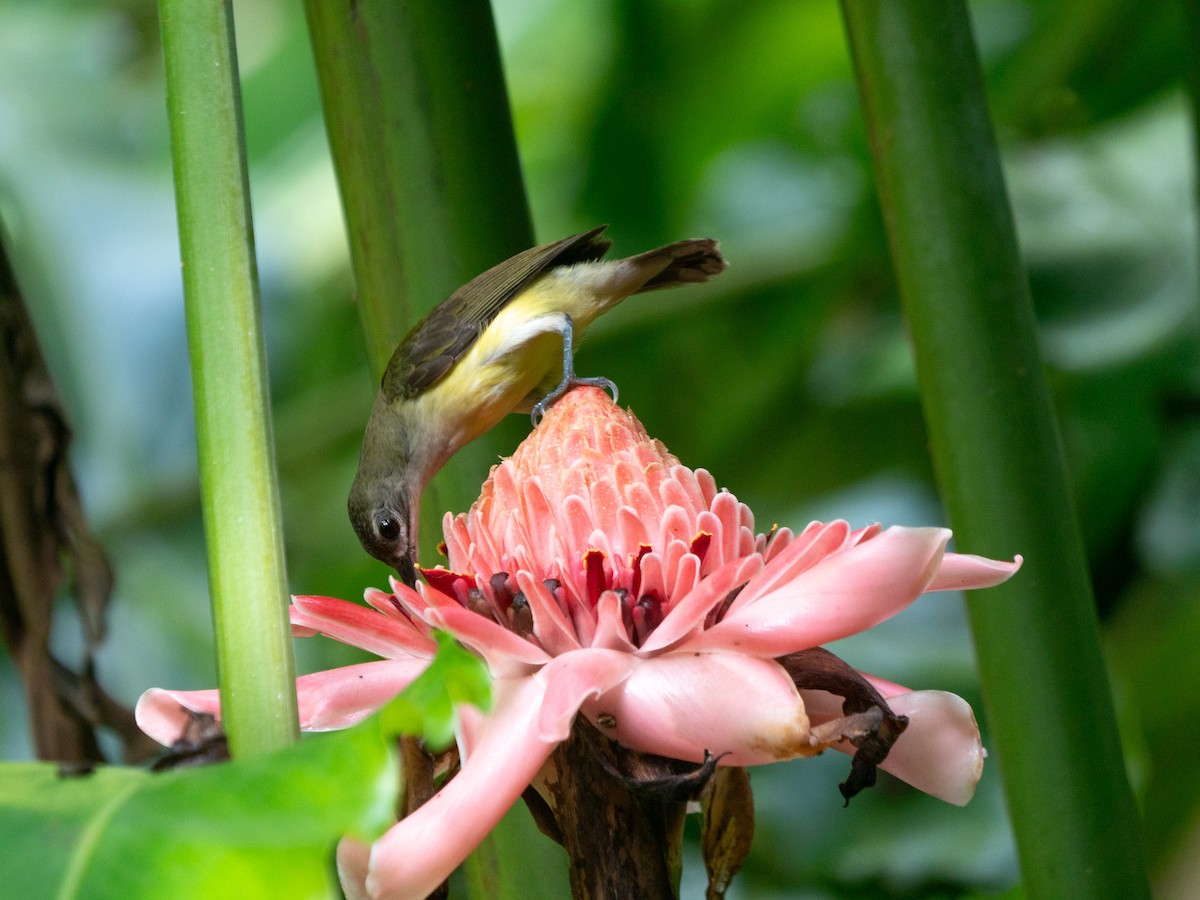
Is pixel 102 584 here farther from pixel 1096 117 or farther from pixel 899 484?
pixel 1096 117

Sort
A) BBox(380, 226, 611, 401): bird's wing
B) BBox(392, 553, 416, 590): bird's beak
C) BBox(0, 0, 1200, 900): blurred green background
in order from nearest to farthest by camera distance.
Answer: BBox(380, 226, 611, 401): bird's wing, BBox(392, 553, 416, 590): bird's beak, BBox(0, 0, 1200, 900): blurred green background

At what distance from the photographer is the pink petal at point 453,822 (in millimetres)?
495

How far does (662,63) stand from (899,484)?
842mm

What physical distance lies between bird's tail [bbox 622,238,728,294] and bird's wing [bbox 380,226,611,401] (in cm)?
6

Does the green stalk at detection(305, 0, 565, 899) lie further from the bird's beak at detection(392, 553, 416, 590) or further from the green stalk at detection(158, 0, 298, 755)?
the bird's beak at detection(392, 553, 416, 590)

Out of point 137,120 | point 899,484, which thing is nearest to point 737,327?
point 899,484

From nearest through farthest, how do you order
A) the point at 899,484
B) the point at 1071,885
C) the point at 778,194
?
the point at 1071,885 < the point at 899,484 < the point at 778,194

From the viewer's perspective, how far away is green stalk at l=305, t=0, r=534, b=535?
0.88 metres

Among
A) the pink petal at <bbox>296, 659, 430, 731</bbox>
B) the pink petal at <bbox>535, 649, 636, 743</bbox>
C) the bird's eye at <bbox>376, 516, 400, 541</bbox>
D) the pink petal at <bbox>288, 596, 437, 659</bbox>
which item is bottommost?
the bird's eye at <bbox>376, 516, 400, 541</bbox>

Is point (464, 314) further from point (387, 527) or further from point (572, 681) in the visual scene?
point (572, 681)

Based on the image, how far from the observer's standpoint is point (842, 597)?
53cm

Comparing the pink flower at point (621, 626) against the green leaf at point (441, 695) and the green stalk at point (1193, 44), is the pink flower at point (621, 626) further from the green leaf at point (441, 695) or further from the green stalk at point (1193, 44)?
the green stalk at point (1193, 44)

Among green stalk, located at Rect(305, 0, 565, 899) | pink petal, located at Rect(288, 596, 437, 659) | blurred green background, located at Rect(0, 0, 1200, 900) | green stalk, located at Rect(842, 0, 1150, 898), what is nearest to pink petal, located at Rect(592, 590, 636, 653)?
pink petal, located at Rect(288, 596, 437, 659)

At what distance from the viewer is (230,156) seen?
22.2 inches
